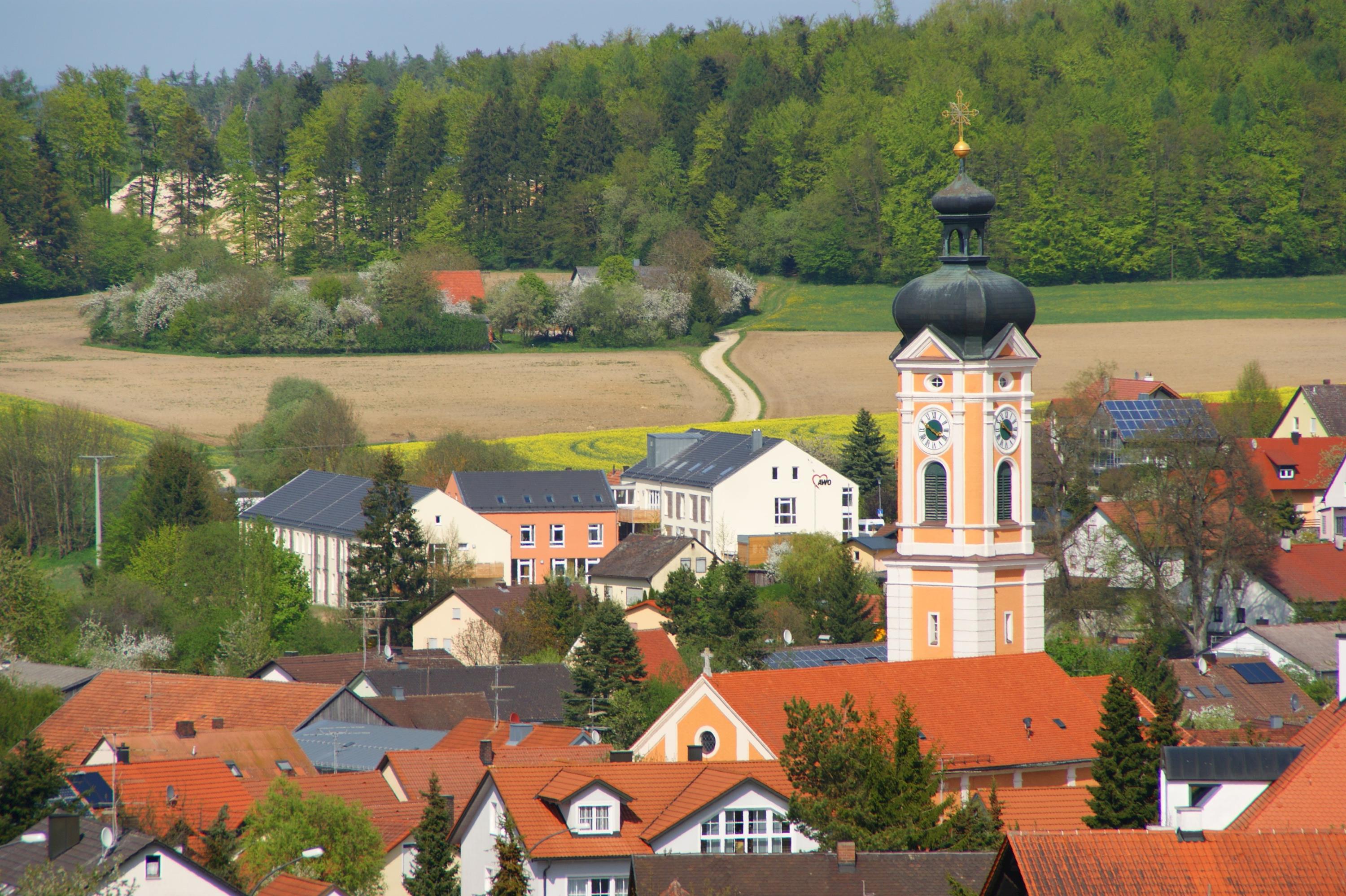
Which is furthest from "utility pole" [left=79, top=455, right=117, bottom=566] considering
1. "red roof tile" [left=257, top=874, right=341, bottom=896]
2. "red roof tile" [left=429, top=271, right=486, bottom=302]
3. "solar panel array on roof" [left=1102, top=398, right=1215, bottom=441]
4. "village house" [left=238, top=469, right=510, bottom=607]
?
"red roof tile" [left=257, top=874, right=341, bottom=896]

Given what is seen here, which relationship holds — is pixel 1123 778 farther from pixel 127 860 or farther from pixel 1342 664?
pixel 127 860

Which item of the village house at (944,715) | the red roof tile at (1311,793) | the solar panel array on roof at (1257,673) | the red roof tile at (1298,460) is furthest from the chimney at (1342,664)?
the red roof tile at (1298,460)

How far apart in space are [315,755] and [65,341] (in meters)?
67.1

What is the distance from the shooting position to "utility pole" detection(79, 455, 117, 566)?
71.1 m

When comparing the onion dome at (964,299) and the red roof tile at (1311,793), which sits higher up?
the onion dome at (964,299)

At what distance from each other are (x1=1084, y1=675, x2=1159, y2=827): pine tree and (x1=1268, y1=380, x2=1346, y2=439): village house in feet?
179

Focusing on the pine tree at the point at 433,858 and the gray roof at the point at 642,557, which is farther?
the gray roof at the point at 642,557

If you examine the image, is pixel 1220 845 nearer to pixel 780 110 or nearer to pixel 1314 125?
pixel 1314 125

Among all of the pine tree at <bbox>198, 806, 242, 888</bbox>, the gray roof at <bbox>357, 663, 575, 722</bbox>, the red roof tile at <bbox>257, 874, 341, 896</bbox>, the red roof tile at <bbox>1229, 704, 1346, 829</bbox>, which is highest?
the red roof tile at <bbox>1229, 704, 1346, 829</bbox>

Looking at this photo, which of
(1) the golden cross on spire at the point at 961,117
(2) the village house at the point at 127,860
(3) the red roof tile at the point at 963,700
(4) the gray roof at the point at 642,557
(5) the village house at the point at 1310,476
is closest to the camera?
(2) the village house at the point at 127,860

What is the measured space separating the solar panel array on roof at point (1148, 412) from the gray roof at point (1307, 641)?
65.1 feet

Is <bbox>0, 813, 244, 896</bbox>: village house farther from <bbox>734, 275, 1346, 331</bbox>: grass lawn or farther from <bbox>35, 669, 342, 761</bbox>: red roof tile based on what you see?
<bbox>734, 275, 1346, 331</bbox>: grass lawn

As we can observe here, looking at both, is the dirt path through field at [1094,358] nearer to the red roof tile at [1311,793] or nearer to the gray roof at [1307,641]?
the gray roof at [1307,641]

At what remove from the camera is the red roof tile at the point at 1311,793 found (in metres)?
21.0
